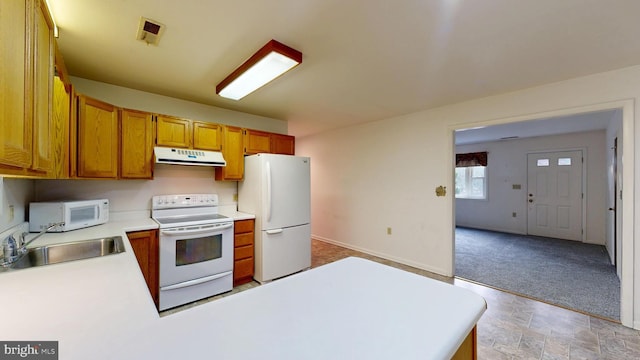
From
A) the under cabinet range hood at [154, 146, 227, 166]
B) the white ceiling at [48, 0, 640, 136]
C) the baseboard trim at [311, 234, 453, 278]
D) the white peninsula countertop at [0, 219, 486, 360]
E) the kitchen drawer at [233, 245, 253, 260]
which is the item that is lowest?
the baseboard trim at [311, 234, 453, 278]

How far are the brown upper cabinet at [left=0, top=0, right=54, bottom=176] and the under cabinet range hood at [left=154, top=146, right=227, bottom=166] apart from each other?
150 centimetres

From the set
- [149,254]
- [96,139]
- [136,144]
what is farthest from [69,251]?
[136,144]

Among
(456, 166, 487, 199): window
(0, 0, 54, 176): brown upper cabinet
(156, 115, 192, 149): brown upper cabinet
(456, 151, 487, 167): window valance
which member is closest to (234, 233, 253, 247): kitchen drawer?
(156, 115, 192, 149): brown upper cabinet

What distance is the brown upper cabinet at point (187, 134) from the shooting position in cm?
281

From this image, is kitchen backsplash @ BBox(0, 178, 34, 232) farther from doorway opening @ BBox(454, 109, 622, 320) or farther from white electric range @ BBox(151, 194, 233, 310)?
doorway opening @ BBox(454, 109, 622, 320)

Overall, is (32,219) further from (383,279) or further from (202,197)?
(383,279)

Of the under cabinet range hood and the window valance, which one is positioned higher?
the window valance

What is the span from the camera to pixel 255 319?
0.79 metres

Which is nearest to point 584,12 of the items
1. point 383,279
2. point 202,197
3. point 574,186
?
point 383,279

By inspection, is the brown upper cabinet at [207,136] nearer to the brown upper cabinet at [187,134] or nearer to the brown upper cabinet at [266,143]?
the brown upper cabinet at [187,134]

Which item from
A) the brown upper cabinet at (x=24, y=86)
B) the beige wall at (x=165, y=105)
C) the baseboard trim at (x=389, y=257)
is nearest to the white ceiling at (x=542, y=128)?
the baseboard trim at (x=389, y=257)

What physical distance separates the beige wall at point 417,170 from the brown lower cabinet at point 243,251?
2.14 metres

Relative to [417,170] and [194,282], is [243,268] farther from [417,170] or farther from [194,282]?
[417,170]

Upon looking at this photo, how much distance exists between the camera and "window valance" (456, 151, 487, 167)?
6605 millimetres
